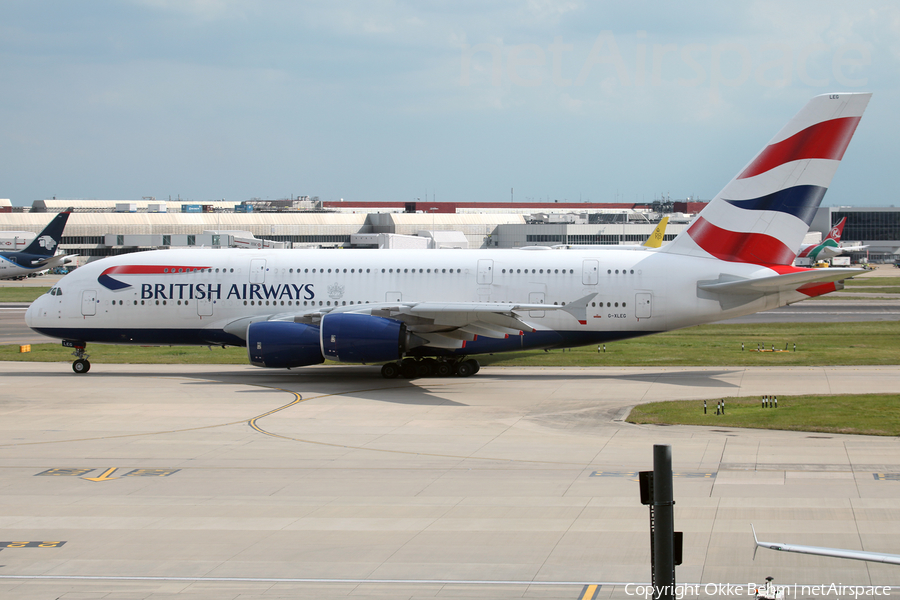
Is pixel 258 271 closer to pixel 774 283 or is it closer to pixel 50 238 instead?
pixel 774 283

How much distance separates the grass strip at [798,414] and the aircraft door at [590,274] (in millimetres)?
7229

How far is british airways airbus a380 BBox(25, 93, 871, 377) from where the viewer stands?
98.6ft

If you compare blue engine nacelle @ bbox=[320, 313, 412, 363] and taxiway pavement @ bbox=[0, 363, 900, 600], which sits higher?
blue engine nacelle @ bbox=[320, 313, 412, 363]

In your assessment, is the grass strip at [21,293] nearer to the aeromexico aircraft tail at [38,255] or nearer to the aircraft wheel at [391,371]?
the aeromexico aircraft tail at [38,255]

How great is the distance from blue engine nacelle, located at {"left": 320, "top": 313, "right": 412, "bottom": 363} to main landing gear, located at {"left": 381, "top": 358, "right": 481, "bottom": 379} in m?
2.66

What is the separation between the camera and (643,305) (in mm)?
31891

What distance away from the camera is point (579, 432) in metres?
22.3

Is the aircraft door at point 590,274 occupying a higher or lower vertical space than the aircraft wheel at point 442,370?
higher

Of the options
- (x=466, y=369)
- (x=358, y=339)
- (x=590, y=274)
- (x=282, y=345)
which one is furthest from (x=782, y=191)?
(x=282, y=345)

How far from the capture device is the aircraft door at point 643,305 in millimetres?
31844

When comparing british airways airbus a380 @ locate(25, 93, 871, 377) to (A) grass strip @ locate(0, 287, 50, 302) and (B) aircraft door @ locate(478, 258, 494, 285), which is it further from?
(A) grass strip @ locate(0, 287, 50, 302)

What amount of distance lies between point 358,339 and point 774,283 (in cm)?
1480

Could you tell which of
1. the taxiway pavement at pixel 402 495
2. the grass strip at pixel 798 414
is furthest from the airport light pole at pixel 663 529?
the grass strip at pixel 798 414

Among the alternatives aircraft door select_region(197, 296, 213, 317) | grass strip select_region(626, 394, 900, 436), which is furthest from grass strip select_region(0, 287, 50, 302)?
grass strip select_region(626, 394, 900, 436)
